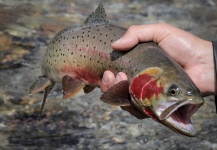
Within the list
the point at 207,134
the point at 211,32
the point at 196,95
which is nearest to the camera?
the point at 196,95

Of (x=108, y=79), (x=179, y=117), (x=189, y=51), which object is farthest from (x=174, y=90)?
(x=189, y=51)

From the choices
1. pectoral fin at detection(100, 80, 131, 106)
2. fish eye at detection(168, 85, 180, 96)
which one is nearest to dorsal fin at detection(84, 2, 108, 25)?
pectoral fin at detection(100, 80, 131, 106)

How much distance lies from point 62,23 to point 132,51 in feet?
15.2

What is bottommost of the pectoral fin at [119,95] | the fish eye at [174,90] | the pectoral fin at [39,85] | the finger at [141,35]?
the pectoral fin at [39,85]

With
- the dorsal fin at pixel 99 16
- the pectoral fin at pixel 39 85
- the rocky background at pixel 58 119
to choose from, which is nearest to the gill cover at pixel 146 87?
the dorsal fin at pixel 99 16

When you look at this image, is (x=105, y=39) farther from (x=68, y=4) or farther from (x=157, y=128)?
(x=68, y=4)

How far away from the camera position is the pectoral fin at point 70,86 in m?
2.98

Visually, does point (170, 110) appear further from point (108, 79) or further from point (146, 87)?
point (108, 79)

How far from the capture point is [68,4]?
8305 mm

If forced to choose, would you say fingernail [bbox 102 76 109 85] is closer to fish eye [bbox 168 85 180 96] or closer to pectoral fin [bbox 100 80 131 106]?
pectoral fin [bbox 100 80 131 106]

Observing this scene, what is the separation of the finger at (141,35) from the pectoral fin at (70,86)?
0.44m

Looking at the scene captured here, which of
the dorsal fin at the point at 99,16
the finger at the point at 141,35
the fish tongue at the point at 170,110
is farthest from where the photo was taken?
the dorsal fin at the point at 99,16

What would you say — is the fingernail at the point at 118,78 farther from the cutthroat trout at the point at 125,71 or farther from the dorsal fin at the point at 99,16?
the dorsal fin at the point at 99,16

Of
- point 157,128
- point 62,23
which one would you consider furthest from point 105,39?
point 62,23
